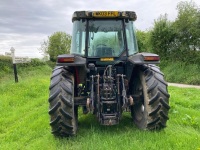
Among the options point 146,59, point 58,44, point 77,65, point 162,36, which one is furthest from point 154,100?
point 58,44

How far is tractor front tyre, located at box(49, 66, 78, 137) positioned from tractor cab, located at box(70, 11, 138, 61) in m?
0.84

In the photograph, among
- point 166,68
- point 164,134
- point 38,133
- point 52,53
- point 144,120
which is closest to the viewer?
point 164,134

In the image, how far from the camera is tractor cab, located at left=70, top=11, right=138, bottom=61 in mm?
5902

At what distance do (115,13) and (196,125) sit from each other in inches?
109

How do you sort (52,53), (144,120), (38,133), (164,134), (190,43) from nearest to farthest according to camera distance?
(164,134)
(144,120)
(38,133)
(190,43)
(52,53)

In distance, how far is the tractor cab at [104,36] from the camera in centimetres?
590

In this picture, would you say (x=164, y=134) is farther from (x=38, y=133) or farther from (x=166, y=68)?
(x=166, y=68)

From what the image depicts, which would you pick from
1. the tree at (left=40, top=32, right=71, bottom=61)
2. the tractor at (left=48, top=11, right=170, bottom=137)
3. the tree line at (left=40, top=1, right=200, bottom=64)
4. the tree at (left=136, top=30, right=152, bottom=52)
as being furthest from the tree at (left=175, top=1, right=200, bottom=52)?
the tree at (left=40, top=32, right=71, bottom=61)

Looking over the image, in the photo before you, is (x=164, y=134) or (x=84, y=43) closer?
(x=164, y=134)

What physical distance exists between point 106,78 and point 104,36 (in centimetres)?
90

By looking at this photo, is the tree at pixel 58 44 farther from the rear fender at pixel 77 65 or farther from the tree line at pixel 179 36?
the rear fender at pixel 77 65

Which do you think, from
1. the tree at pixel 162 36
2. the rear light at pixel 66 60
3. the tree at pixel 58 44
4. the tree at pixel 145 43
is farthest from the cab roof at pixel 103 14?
the tree at pixel 58 44

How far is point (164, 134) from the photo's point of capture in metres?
5.23

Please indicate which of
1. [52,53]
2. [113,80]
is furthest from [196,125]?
[52,53]
